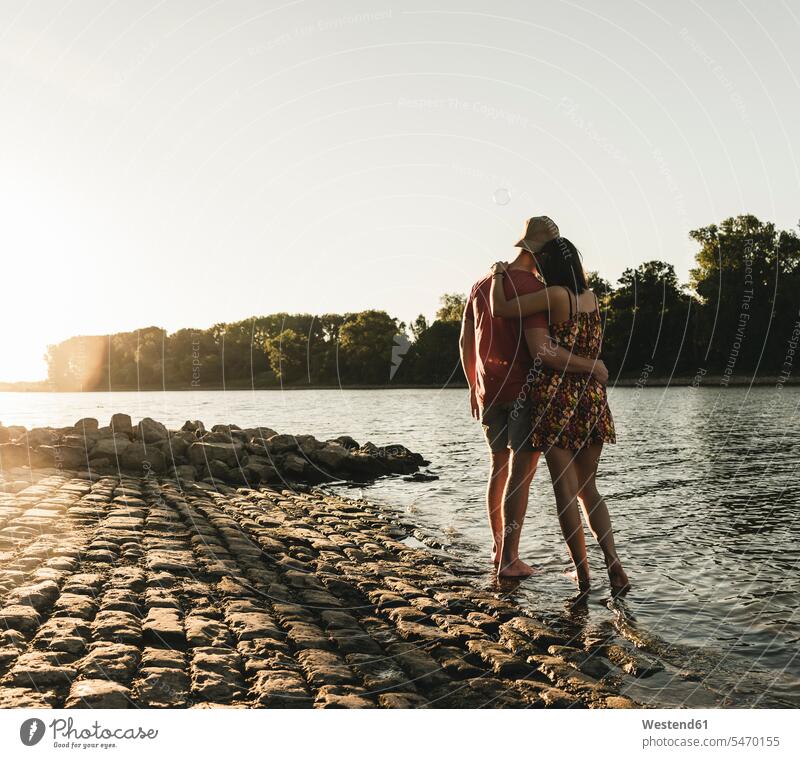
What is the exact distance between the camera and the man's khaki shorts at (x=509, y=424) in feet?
21.1

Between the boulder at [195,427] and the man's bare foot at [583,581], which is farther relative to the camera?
the boulder at [195,427]

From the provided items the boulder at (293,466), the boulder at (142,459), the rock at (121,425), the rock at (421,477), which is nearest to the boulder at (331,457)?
the boulder at (293,466)

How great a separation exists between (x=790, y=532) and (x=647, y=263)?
7319cm

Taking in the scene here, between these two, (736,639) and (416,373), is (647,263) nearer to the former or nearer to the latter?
(416,373)

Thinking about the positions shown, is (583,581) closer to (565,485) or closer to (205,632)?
(565,485)

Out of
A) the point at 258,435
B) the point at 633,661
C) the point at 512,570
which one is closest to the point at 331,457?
the point at 258,435

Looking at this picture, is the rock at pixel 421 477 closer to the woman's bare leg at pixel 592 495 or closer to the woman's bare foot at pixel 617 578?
the woman's bare foot at pixel 617 578

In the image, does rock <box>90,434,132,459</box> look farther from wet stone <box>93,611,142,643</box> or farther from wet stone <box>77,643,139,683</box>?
wet stone <box>77,643,139,683</box>

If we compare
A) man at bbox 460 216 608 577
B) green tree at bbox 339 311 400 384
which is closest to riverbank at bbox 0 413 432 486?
man at bbox 460 216 608 577

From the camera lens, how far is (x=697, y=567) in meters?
7.84

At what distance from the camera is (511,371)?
6480 mm

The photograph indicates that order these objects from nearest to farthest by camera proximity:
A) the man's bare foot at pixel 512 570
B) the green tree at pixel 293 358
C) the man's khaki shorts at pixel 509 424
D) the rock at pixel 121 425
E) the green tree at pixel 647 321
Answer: the man's khaki shorts at pixel 509 424 → the man's bare foot at pixel 512 570 → the rock at pixel 121 425 → the green tree at pixel 293 358 → the green tree at pixel 647 321

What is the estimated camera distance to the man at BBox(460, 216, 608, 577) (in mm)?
6172

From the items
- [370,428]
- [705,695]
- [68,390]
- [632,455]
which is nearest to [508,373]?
[705,695]
